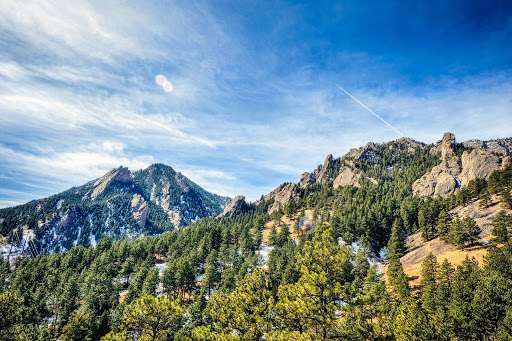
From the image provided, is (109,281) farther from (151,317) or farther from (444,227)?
(444,227)

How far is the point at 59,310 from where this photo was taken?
213 ft

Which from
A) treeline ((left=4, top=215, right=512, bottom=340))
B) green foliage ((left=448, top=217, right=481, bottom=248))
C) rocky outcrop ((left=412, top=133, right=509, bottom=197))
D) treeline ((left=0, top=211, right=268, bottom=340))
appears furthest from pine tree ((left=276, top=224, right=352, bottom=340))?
rocky outcrop ((left=412, top=133, right=509, bottom=197))

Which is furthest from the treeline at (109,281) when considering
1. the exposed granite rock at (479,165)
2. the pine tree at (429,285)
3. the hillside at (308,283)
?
the exposed granite rock at (479,165)

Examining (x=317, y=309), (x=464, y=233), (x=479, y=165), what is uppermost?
(x=479, y=165)

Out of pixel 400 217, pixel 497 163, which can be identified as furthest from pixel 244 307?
pixel 497 163

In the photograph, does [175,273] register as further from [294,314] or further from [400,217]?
[400,217]

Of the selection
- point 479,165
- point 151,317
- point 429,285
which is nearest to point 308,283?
point 151,317

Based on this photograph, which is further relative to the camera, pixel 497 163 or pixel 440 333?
pixel 497 163

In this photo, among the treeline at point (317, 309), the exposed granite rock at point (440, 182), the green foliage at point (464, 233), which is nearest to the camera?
the treeline at point (317, 309)

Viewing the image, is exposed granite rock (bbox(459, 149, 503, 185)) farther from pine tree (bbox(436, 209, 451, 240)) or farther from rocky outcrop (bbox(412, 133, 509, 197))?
pine tree (bbox(436, 209, 451, 240))

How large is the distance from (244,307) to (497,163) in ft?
646

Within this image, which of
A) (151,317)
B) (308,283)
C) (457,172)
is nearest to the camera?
(308,283)

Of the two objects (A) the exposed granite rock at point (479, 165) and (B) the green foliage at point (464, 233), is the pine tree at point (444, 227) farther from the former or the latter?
(A) the exposed granite rock at point (479, 165)

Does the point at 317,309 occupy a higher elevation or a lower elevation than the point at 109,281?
higher
